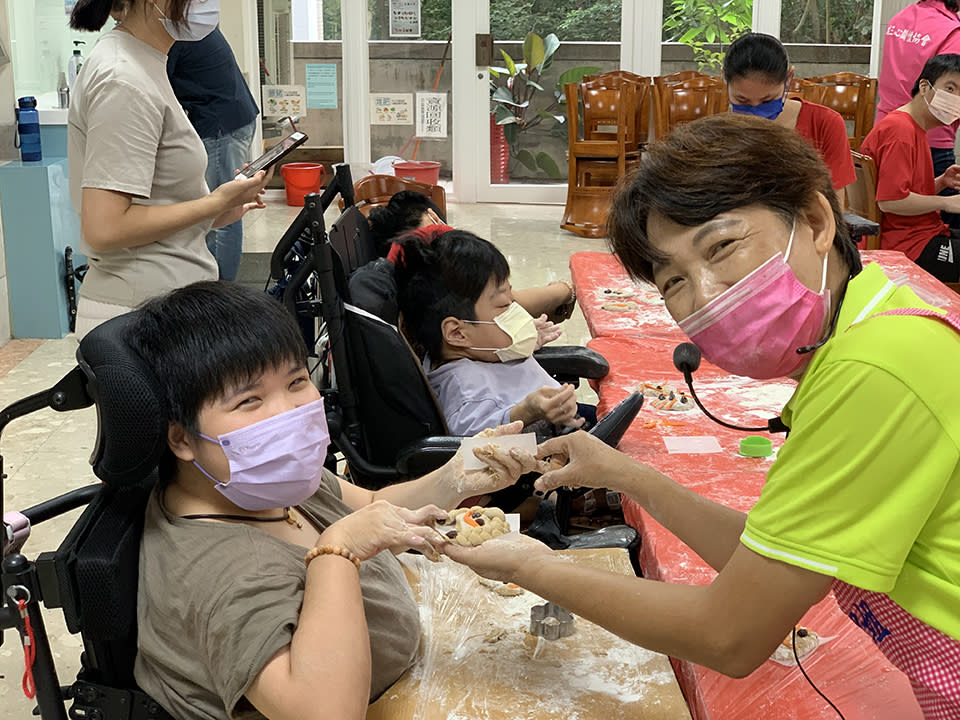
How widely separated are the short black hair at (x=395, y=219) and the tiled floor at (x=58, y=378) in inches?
52.2

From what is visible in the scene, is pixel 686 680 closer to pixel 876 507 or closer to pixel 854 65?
pixel 876 507

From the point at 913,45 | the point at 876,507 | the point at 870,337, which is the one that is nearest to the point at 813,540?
the point at 876,507

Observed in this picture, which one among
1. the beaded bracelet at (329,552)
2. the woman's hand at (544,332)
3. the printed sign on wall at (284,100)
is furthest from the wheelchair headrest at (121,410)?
the printed sign on wall at (284,100)

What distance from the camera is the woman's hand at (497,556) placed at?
149 cm

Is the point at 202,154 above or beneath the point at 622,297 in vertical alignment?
above

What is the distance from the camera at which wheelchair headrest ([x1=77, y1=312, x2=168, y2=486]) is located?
132 centimetres

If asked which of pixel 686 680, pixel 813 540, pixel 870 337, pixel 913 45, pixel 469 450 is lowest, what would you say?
pixel 686 680

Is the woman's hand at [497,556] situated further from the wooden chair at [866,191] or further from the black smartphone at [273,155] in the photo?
the wooden chair at [866,191]

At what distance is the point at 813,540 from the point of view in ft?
3.84

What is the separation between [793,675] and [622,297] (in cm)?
229

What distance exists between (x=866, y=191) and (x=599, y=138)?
134 inches

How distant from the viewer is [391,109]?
358 inches

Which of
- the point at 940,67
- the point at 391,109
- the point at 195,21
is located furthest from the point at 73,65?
the point at 940,67

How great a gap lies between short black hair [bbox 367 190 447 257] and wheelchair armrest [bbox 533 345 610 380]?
2.13ft
